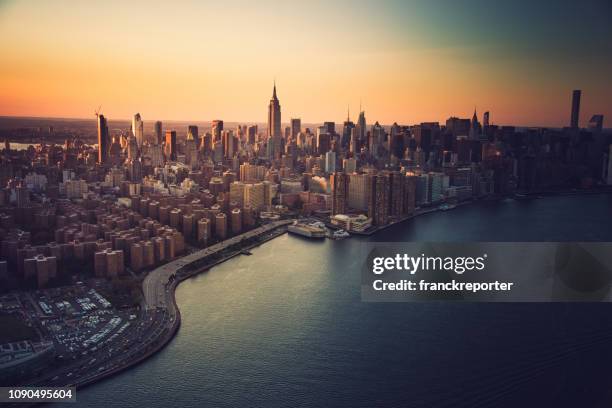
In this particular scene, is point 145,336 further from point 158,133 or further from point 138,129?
point 158,133

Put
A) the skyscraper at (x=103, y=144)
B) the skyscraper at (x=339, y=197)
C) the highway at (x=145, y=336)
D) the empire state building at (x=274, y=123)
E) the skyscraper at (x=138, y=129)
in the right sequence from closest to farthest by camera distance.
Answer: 1. the highway at (x=145, y=336)
2. the skyscraper at (x=339, y=197)
3. the skyscraper at (x=103, y=144)
4. the skyscraper at (x=138, y=129)
5. the empire state building at (x=274, y=123)

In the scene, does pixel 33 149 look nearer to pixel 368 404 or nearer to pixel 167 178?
pixel 167 178

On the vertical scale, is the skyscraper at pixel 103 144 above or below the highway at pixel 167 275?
above

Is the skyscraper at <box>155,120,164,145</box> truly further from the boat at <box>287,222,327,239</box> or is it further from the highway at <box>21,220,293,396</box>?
the highway at <box>21,220,293,396</box>

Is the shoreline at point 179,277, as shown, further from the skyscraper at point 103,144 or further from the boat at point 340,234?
the skyscraper at point 103,144

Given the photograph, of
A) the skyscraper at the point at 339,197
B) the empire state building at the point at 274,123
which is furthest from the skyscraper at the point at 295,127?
the skyscraper at the point at 339,197

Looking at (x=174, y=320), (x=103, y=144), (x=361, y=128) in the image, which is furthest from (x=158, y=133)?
(x=174, y=320)
